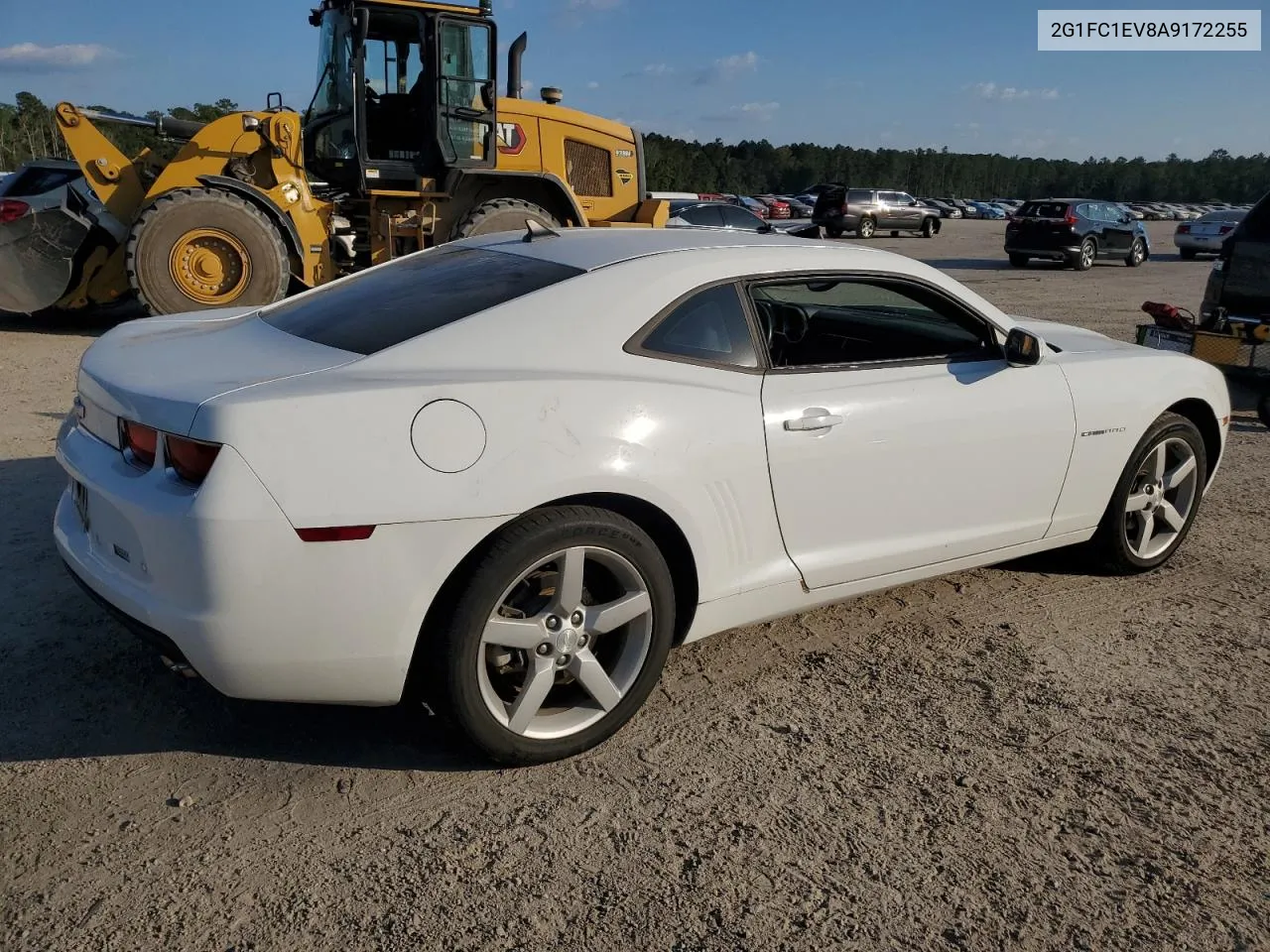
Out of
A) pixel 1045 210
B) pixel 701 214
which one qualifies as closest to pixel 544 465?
pixel 701 214

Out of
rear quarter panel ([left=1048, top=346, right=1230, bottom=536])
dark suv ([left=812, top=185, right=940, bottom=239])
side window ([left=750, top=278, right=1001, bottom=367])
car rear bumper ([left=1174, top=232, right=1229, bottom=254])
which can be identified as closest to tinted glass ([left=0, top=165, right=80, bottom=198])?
side window ([left=750, top=278, right=1001, bottom=367])

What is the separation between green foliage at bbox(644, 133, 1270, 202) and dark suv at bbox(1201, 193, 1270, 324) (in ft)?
259

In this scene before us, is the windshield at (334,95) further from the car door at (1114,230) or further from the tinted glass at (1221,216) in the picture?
the tinted glass at (1221,216)

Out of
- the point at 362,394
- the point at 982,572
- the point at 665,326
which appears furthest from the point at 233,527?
the point at 982,572

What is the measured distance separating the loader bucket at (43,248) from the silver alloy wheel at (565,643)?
29.3 ft

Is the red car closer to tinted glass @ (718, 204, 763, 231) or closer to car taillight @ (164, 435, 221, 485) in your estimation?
tinted glass @ (718, 204, 763, 231)

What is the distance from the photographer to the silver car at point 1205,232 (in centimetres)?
3009

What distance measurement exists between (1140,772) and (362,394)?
8.15ft

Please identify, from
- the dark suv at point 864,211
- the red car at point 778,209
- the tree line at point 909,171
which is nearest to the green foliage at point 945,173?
the tree line at point 909,171

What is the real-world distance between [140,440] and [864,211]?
35.1 metres

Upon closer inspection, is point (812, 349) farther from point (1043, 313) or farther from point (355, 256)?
point (1043, 313)

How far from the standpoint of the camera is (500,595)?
2889 mm

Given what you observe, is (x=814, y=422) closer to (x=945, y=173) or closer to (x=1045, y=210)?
(x=1045, y=210)

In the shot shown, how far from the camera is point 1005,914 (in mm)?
2549
